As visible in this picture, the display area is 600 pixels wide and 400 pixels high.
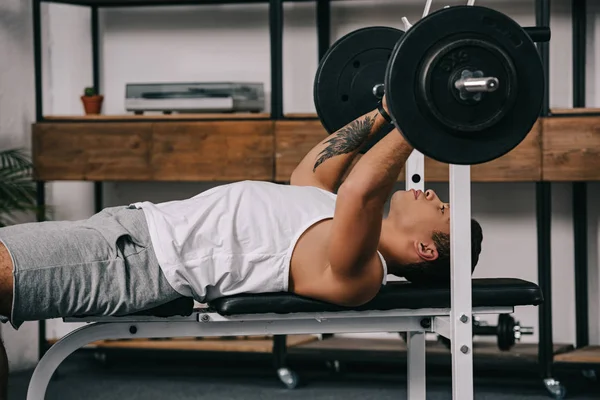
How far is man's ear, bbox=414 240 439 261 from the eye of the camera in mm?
2211

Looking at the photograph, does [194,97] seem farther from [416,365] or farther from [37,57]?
[416,365]

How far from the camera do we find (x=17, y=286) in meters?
1.94

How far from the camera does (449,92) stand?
1.81 meters

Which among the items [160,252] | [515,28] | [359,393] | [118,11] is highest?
[118,11]

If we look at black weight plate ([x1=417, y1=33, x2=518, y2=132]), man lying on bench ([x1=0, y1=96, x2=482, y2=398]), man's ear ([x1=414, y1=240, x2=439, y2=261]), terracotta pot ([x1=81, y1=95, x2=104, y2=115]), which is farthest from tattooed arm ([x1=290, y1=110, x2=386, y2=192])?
terracotta pot ([x1=81, y1=95, x2=104, y2=115])

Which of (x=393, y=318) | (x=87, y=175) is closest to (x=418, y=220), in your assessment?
(x=393, y=318)

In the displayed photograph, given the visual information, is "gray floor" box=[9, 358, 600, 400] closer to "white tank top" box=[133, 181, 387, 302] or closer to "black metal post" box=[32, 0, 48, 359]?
"black metal post" box=[32, 0, 48, 359]

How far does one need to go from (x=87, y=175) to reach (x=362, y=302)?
176 cm

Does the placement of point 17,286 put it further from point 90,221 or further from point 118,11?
point 118,11

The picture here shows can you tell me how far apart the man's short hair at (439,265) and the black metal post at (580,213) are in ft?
4.88

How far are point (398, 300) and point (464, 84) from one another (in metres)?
0.56

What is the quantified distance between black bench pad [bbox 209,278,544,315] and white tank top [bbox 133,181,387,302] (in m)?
0.04

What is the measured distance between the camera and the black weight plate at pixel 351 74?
2.58m

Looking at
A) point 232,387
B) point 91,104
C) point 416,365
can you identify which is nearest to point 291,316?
point 416,365
